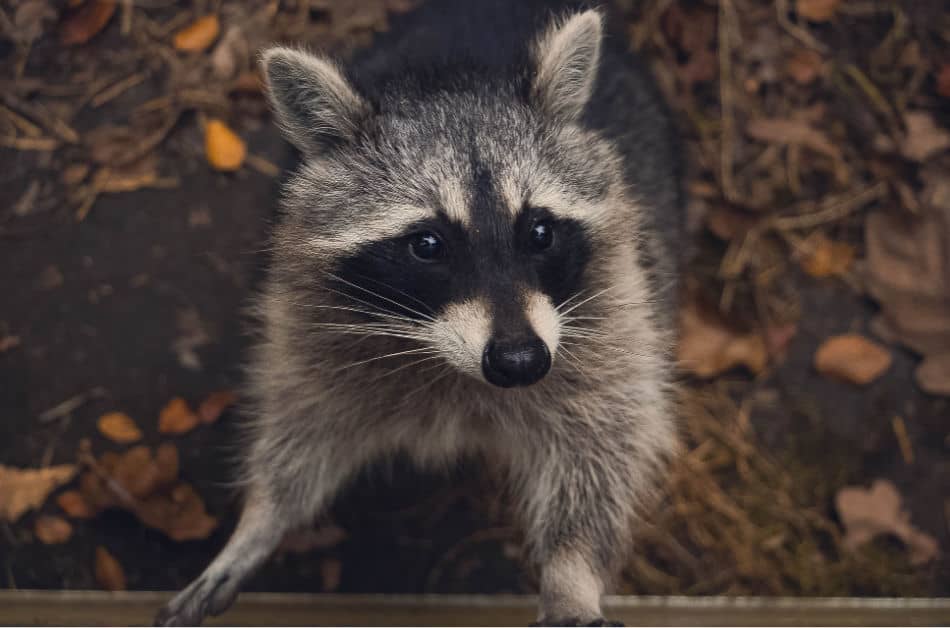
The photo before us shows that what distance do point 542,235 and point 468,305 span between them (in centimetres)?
19

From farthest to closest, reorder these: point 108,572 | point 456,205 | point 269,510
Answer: point 108,572, point 269,510, point 456,205

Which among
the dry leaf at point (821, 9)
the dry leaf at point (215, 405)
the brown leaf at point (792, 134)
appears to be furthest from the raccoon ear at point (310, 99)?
the dry leaf at point (821, 9)

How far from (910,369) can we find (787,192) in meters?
0.56

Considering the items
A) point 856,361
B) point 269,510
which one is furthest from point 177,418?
point 856,361

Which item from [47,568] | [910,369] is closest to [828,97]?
[910,369]

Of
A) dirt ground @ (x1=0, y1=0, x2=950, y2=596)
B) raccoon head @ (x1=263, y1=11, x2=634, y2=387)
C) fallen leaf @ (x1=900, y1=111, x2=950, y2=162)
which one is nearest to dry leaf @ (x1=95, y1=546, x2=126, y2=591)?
dirt ground @ (x1=0, y1=0, x2=950, y2=596)

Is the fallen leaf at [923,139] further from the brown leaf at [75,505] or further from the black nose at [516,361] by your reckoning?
the brown leaf at [75,505]

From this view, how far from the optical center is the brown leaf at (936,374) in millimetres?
2654

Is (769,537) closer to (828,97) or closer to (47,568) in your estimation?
(828,97)

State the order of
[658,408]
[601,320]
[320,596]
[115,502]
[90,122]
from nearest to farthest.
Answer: [601,320]
[658,408]
[320,596]
[115,502]
[90,122]

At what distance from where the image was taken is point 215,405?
2.53m

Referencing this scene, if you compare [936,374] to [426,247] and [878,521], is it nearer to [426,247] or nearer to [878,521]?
[878,521]

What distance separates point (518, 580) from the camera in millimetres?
2488

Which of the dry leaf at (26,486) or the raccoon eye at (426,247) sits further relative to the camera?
the dry leaf at (26,486)
